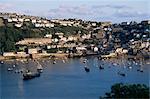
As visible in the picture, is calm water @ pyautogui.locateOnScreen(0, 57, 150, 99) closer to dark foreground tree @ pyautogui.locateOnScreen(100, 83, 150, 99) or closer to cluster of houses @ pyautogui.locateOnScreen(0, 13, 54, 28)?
dark foreground tree @ pyautogui.locateOnScreen(100, 83, 150, 99)

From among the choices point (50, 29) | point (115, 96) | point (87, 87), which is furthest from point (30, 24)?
point (115, 96)

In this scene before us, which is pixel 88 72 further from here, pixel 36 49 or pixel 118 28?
pixel 118 28

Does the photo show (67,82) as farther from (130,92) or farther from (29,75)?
(130,92)

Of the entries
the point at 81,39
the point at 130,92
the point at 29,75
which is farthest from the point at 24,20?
the point at 130,92

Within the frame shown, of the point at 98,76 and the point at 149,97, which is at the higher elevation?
the point at 149,97

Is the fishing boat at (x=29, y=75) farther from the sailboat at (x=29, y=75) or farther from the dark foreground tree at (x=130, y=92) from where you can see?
the dark foreground tree at (x=130, y=92)

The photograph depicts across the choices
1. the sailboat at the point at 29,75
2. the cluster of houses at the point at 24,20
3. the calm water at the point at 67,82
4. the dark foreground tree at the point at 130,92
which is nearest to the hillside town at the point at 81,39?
the cluster of houses at the point at 24,20
